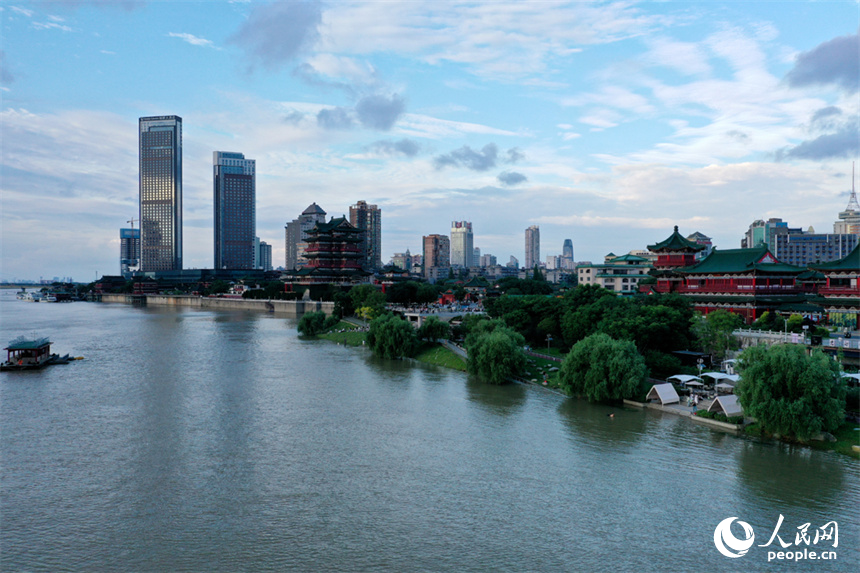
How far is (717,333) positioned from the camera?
138ft

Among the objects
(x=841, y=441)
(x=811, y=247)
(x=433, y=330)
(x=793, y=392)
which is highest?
(x=811, y=247)

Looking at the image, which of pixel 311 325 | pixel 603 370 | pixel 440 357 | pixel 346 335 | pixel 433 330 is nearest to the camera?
pixel 603 370

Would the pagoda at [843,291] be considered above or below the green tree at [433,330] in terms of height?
above

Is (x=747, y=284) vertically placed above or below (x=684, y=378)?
above

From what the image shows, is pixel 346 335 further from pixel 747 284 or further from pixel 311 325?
pixel 747 284

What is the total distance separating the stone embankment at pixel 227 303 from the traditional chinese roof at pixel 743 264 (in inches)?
2248

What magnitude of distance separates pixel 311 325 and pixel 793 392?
57.8 metres

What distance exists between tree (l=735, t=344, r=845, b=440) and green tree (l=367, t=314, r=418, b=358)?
31271 mm

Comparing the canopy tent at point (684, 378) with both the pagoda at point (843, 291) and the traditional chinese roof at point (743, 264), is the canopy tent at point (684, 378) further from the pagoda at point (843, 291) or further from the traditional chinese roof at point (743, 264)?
the traditional chinese roof at point (743, 264)

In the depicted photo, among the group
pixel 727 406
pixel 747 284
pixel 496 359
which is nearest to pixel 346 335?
pixel 496 359

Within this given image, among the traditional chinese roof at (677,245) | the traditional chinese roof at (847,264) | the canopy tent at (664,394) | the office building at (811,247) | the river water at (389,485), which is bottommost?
the river water at (389,485)

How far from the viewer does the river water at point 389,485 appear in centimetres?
1752

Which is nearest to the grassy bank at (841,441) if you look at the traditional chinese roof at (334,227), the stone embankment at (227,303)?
the stone embankment at (227,303)

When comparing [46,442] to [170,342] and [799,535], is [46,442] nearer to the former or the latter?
[799,535]
